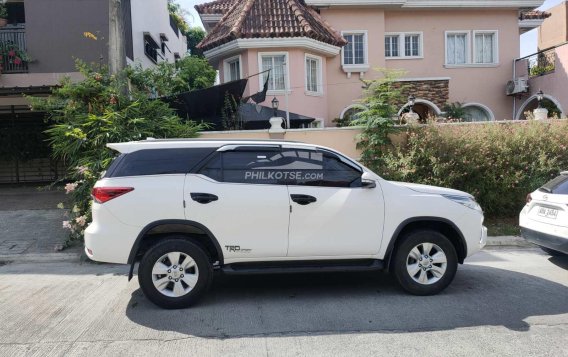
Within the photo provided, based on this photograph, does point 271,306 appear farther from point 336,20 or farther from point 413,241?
point 336,20

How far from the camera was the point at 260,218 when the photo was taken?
17.7ft

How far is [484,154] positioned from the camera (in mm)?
9953

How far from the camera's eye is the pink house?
49.3ft

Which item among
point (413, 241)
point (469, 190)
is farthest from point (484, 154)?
point (413, 241)

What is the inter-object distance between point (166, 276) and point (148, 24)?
14.6 m

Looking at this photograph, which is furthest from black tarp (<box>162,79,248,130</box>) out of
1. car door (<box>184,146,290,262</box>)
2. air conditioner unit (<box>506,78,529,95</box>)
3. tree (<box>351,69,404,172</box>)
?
air conditioner unit (<box>506,78,529,95</box>)

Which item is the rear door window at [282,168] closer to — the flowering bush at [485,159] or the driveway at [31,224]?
the flowering bush at [485,159]

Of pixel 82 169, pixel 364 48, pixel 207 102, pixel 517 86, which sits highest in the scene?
pixel 364 48

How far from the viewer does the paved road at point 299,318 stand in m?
4.40

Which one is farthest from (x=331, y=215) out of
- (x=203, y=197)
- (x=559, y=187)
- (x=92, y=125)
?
(x=92, y=125)

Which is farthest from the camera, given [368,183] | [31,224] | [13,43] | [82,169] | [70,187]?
[13,43]

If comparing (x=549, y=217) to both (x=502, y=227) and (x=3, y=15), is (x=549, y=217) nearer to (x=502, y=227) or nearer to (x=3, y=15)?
(x=502, y=227)

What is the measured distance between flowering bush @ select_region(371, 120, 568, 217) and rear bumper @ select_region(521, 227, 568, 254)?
104 inches

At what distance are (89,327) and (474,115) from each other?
16611 millimetres
